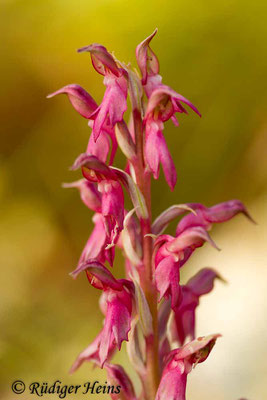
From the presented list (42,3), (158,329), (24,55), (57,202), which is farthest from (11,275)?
(158,329)

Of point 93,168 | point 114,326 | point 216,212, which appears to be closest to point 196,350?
point 114,326

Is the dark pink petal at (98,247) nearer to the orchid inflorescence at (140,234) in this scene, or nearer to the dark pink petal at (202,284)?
the orchid inflorescence at (140,234)

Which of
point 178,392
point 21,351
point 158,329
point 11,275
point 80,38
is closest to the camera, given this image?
point 178,392

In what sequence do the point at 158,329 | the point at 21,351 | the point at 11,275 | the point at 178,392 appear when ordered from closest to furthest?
the point at 178,392 → the point at 158,329 → the point at 21,351 → the point at 11,275

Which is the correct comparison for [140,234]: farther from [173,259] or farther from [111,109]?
[111,109]

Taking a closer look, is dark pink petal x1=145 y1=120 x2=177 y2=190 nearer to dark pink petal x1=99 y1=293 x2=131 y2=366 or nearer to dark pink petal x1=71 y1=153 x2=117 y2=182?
dark pink petal x1=71 y1=153 x2=117 y2=182

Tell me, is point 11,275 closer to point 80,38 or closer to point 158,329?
point 80,38

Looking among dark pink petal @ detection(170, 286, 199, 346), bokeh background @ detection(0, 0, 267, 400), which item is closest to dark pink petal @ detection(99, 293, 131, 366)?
dark pink petal @ detection(170, 286, 199, 346)
